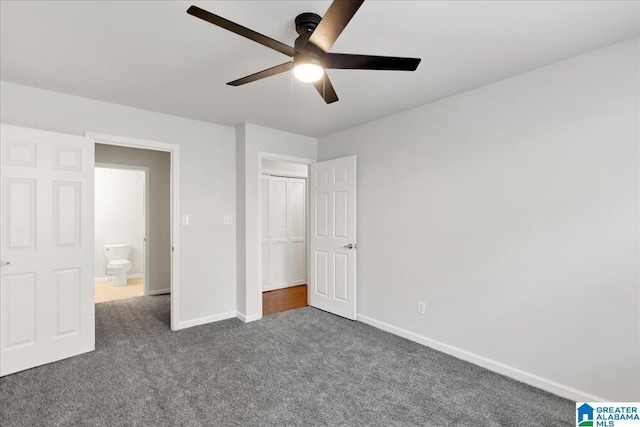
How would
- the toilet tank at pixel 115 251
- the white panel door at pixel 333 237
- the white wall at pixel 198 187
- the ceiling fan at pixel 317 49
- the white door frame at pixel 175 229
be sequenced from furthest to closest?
the toilet tank at pixel 115 251 → the white panel door at pixel 333 237 → the white door frame at pixel 175 229 → the white wall at pixel 198 187 → the ceiling fan at pixel 317 49

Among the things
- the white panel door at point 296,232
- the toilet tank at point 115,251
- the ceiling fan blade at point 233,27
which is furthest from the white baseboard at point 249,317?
the toilet tank at point 115,251

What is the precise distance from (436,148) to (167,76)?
248cm

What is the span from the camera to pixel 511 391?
2291mm

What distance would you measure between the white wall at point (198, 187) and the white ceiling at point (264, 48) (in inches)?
10.3

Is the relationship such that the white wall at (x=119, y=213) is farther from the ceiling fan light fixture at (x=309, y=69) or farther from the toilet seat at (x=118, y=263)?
the ceiling fan light fixture at (x=309, y=69)

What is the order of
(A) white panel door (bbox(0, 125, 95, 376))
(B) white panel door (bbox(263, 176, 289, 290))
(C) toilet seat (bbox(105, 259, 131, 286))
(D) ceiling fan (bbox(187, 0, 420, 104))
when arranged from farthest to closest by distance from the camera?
1. (C) toilet seat (bbox(105, 259, 131, 286))
2. (B) white panel door (bbox(263, 176, 289, 290))
3. (A) white panel door (bbox(0, 125, 95, 376))
4. (D) ceiling fan (bbox(187, 0, 420, 104))

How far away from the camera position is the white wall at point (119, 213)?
5.85 meters

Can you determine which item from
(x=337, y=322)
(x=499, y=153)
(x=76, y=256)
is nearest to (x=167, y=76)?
(x=76, y=256)

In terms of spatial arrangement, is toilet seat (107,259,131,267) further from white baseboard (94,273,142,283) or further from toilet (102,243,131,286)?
white baseboard (94,273,142,283)

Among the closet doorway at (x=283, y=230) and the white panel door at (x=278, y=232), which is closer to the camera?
the closet doorway at (x=283, y=230)

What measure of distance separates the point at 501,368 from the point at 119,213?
6.56 meters

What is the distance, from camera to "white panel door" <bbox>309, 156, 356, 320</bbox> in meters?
3.86

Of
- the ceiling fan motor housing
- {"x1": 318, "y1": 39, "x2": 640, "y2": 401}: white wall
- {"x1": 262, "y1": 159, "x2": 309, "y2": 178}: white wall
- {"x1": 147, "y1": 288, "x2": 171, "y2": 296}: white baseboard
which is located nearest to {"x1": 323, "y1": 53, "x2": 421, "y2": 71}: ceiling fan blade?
the ceiling fan motor housing

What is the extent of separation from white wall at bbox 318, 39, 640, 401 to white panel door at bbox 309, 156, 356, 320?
22.2 inches
